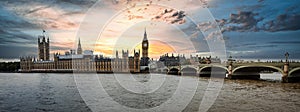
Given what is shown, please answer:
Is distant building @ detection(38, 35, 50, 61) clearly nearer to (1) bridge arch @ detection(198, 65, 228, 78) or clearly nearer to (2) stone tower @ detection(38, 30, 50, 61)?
(2) stone tower @ detection(38, 30, 50, 61)

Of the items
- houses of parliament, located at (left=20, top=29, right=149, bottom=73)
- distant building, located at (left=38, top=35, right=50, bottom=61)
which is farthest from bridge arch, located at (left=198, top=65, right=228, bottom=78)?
distant building, located at (left=38, top=35, right=50, bottom=61)

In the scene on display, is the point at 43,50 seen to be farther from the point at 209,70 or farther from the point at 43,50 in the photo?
the point at 209,70

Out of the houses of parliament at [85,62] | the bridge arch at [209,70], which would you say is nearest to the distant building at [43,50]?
the houses of parliament at [85,62]

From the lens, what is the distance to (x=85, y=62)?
141 m

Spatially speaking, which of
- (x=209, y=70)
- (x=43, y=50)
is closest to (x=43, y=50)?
(x=43, y=50)

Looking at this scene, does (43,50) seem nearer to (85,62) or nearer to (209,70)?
(85,62)

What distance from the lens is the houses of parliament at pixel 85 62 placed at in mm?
128500

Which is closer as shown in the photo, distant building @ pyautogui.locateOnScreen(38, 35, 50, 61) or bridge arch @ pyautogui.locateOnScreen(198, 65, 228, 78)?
bridge arch @ pyautogui.locateOnScreen(198, 65, 228, 78)

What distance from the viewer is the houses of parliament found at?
12850cm

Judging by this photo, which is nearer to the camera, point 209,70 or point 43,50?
point 209,70

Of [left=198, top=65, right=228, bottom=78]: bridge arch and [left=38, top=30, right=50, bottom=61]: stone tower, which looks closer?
[left=198, top=65, right=228, bottom=78]: bridge arch

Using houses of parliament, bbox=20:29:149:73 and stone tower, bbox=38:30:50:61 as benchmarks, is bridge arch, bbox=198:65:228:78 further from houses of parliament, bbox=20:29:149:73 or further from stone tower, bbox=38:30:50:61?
stone tower, bbox=38:30:50:61

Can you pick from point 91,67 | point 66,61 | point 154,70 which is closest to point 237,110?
point 154,70

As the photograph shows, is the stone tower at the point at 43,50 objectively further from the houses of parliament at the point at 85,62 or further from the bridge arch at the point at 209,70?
the bridge arch at the point at 209,70
